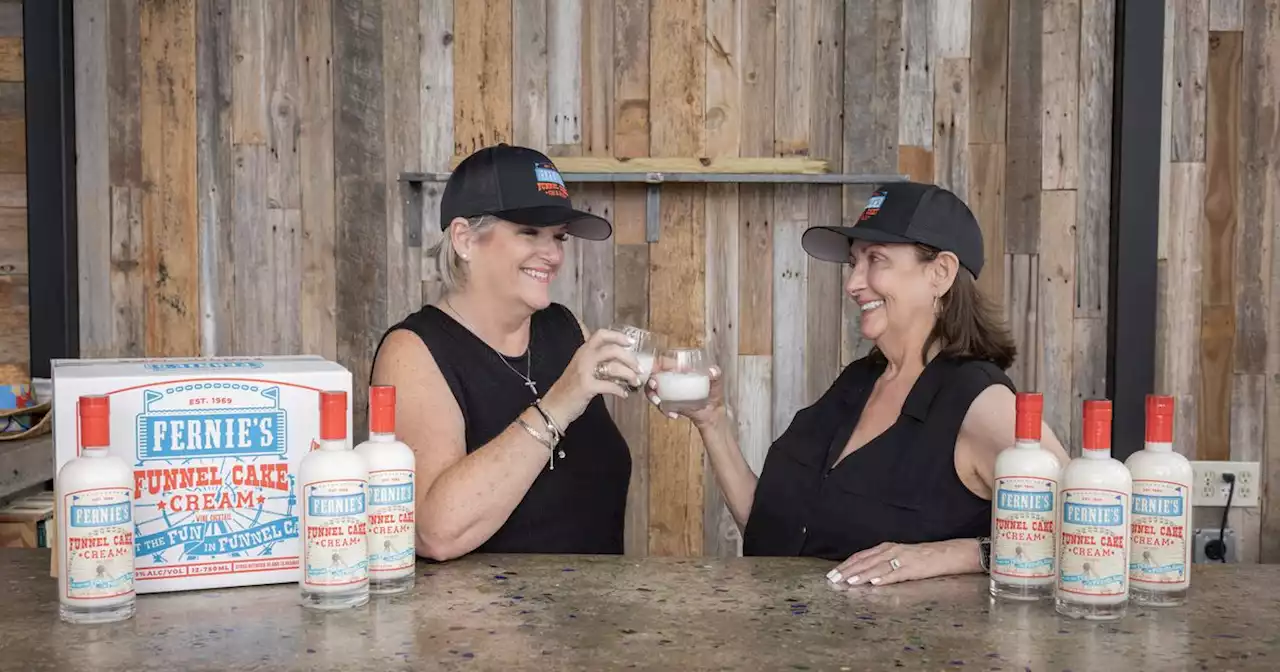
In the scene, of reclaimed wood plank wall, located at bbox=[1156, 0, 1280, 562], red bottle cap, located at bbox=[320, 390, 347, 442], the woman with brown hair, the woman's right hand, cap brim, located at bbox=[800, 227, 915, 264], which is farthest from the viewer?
reclaimed wood plank wall, located at bbox=[1156, 0, 1280, 562]

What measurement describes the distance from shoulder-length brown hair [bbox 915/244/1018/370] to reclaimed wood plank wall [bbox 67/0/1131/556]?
48.6 inches

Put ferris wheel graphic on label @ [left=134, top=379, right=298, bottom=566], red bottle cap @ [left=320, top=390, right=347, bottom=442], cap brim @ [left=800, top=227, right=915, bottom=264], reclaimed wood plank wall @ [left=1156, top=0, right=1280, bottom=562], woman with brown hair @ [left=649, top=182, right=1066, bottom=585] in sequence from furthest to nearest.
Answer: reclaimed wood plank wall @ [left=1156, top=0, right=1280, bottom=562]
cap brim @ [left=800, top=227, right=915, bottom=264]
woman with brown hair @ [left=649, top=182, right=1066, bottom=585]
ferris wheel graphic on label @ [left=134, top=379, right=298, bottom=566]
red bottle cap @ [left=320, top=390, right=347, bottom=442]

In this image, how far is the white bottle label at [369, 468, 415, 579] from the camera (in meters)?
1.36

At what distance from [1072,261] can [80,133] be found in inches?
107

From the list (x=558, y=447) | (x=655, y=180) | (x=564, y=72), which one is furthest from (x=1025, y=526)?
(x=564, y=72)

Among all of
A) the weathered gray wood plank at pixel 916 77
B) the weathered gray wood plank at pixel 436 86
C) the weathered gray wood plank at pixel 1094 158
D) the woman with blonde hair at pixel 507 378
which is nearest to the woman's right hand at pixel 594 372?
the woman with blonde hair at pixel 507 378

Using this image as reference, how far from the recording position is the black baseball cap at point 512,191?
192 cm

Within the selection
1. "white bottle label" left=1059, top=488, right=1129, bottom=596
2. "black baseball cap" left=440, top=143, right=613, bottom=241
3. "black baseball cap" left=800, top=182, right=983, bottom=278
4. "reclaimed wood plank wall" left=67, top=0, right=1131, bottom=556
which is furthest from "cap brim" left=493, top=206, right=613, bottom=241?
"reclaimed wood plank wall" left=67, top=0, right=1131, bottom=556

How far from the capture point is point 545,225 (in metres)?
1.93

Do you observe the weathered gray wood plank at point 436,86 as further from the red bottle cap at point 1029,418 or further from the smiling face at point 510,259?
the red bottle cap at point 1029,418

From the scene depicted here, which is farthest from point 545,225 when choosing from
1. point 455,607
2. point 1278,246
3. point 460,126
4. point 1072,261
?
point 1278,246

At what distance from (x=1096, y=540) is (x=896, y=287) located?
67 cm

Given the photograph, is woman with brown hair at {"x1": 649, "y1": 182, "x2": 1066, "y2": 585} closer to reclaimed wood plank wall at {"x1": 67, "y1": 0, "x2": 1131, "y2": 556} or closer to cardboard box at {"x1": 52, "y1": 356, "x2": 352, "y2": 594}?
cardboard box at {"x1": 52, "y1": 356, "x2": 352, "y2": 594}

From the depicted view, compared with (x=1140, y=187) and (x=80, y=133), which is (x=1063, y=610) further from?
(x=80, y=133)
